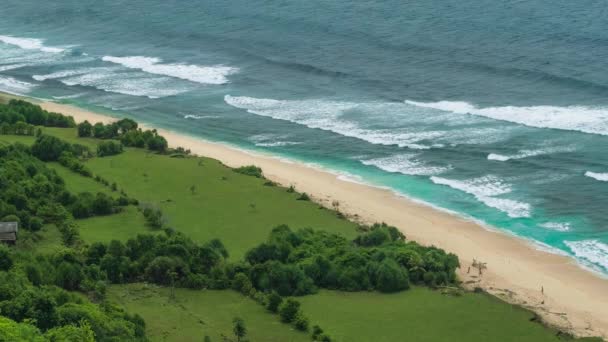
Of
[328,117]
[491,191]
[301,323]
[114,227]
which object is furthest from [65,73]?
[301,323]

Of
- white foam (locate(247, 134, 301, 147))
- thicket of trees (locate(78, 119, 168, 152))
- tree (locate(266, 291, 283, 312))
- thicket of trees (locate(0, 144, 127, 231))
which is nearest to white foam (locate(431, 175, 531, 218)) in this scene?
white foam (locate(247, 134, 301, 147))

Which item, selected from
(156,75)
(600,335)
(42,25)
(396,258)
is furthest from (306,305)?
(42,25)

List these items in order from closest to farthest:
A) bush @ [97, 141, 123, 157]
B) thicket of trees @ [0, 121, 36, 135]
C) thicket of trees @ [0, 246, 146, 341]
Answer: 1. thicket of trees @ [0, 246, 146, 341]
2. bush @ [97, 141, 123, 157]
3. thicket of trees @ [0, 121, 36, 135]

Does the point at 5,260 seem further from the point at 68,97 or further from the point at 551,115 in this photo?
the point at 68,97

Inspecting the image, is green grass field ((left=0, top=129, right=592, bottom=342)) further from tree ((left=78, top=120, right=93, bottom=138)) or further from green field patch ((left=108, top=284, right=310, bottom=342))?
tree ((left=78, top=120, right=93, bottom=138))

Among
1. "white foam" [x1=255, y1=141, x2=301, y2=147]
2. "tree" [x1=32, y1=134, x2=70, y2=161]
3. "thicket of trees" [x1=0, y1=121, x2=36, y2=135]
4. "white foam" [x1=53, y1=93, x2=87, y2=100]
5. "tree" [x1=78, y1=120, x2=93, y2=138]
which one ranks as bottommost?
"tree" [x1=32, y1=134, x2=70, y2=161]

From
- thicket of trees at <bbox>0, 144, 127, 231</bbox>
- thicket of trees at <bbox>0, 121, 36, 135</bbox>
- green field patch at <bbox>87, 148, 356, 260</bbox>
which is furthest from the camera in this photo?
thicket of trees at <bbox>0, 121, 36, 135</bbox>
